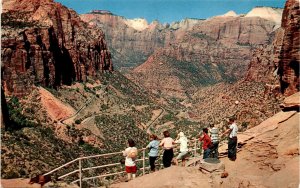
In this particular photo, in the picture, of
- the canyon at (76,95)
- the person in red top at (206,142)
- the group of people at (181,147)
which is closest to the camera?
the group of people at (181,147)

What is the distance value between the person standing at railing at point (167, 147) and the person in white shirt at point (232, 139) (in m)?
3.29

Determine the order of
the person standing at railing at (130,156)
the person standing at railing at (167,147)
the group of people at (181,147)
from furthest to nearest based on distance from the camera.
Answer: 1. the person standing at railing at (167,147)
2. the group of people at (181,147)
3. the person standing at railing at (130,156)

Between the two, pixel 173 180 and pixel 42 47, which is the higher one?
pixel 42 47

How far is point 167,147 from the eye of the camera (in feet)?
69.7

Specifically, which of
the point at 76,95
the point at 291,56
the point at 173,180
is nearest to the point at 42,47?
the point at 76,95

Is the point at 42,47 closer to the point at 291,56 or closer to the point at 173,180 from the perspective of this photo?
the point at 291,56

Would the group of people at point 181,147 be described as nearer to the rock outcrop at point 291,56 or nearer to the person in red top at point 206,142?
the person in red top at point 206,142

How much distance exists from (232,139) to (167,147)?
4037 millimetres

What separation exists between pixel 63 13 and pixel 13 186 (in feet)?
256

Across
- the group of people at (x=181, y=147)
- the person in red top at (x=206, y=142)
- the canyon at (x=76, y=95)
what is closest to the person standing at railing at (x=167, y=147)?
the group of people at (x=181, y=147)

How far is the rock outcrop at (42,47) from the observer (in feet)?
217

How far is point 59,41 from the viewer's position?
276 feet

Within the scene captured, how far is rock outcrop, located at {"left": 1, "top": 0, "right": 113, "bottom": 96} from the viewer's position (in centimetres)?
6619

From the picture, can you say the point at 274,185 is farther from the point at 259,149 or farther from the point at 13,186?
the point at 13,186
